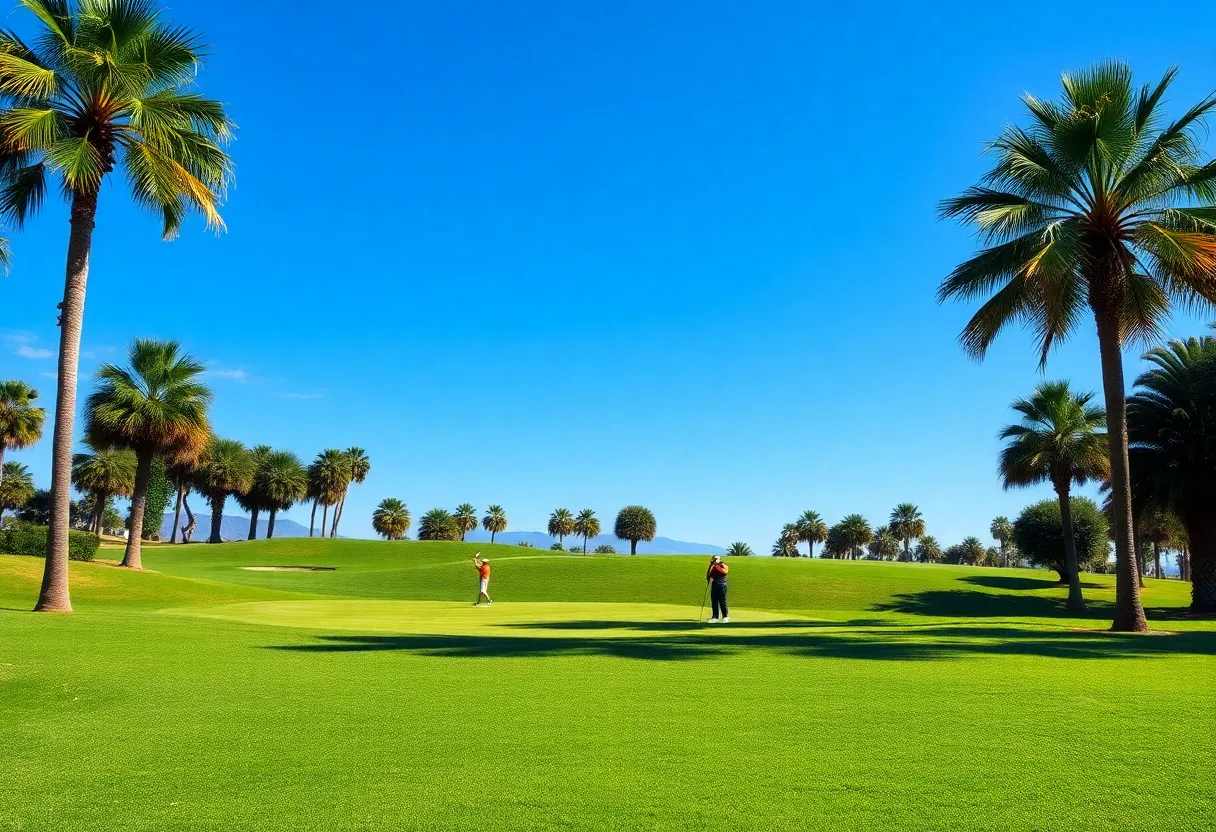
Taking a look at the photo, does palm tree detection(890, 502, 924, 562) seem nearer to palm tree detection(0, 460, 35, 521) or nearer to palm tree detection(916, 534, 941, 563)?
palm tree detection(916, 534, 941, 563)

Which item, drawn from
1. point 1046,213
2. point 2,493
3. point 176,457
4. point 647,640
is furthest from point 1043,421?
point 2,493

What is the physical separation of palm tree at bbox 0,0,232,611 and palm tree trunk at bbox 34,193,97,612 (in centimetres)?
3

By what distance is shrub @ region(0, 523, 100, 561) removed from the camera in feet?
130

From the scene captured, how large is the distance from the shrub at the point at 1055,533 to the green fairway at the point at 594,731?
51.5 metres

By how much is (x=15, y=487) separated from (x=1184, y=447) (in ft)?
378

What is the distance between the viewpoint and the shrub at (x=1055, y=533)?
205ft

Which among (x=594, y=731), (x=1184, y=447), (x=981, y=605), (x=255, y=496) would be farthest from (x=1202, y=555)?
(x=255, y=496)

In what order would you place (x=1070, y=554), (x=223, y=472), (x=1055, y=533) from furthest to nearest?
(x=223, y=472) < (x=1055, y=533) < (x=1070, y=554)

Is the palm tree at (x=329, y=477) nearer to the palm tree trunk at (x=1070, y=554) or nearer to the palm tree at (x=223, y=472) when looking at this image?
the palm tree at (x=223, y=472)

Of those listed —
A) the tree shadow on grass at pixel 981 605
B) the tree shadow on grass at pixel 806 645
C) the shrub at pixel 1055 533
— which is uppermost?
the shrub at pixel 1055 533

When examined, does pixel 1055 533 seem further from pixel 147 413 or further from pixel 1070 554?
pixel 147 413

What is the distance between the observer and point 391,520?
398ft

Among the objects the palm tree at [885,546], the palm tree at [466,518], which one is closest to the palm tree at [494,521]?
the palm tree at [466,518]

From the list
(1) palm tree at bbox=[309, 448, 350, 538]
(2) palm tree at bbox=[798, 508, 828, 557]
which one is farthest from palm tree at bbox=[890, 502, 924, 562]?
(1) palm tree at bbox=[309, 448, 350, 538]
